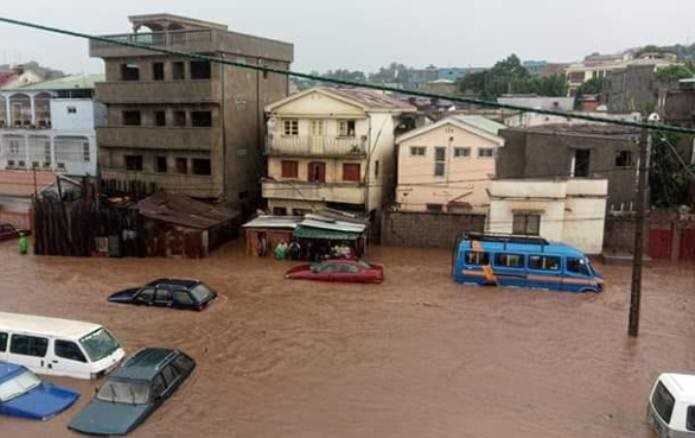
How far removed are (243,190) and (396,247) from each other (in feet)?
32.7

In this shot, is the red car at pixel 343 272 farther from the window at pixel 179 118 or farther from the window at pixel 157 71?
the window at pixel 157 71

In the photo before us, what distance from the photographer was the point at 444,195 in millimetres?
31812

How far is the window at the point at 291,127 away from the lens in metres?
32.6

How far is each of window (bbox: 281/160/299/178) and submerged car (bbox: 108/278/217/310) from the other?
1220 centimetres

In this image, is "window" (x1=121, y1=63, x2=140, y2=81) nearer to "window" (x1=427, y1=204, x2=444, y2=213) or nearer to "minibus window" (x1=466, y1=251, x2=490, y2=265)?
"window" (x1=427, y1=204, x2=444, y2=213)

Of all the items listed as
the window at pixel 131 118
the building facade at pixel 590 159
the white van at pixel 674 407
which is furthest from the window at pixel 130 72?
the white van at pixel 674 407

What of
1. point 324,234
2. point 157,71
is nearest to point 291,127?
point 324,234

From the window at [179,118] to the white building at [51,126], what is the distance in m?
7.79

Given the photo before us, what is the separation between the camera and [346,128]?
105 ft

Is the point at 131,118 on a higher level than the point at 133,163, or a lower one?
higher

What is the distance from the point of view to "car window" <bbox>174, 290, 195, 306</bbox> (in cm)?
2045

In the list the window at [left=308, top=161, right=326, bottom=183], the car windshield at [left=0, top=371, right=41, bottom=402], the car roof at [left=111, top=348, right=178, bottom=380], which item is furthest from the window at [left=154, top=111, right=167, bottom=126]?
the car windshield at [left=0, top=371, right=41, bottom=402]

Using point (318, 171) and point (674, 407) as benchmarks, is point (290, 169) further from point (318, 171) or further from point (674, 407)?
point (674, 407)

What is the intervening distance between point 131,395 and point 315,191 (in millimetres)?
19493
